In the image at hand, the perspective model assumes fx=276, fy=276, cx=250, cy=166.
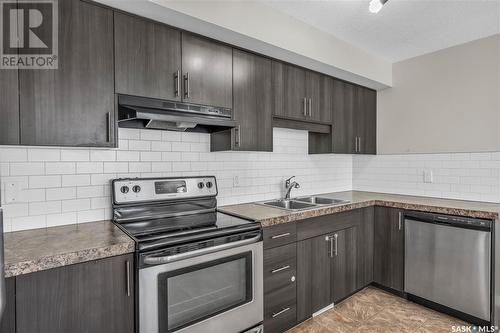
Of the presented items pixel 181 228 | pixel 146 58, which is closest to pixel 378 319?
pixel 181 228

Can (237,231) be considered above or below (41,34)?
below

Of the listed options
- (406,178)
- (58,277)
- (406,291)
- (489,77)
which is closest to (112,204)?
(58,277)

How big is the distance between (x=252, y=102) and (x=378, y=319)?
216 cm

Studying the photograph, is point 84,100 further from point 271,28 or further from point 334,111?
point 334,111

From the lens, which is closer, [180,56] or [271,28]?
[180,56]

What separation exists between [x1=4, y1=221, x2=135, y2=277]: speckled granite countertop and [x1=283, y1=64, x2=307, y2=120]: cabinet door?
175 cm

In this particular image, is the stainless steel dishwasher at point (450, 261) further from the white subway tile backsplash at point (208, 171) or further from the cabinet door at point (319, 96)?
the cabinet door at point (319, 96)

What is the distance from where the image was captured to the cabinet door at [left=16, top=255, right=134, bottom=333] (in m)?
1.18

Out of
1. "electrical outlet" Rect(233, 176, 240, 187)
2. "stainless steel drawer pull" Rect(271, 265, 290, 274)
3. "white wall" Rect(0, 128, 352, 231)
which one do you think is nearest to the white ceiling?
"white wall" Rect(0, 128, 352, 231)

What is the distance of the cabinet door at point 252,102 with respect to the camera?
223 centimetres

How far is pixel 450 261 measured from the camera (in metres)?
2.38

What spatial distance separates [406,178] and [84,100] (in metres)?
3.31

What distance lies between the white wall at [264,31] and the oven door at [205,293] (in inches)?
58.5

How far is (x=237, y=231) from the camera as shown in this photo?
1762 mm
